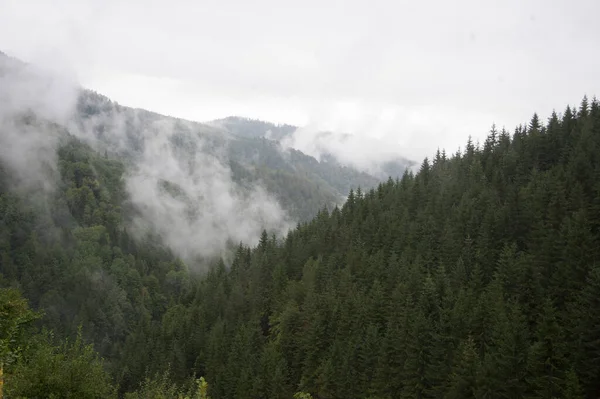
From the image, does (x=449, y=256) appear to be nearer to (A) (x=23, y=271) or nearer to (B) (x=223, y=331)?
(B) (x=223, y=331)

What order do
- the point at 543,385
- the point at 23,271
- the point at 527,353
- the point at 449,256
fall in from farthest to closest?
1. the point at 23,271
2. the point at 449,256
3. the point at 527,353
4. the point at 543,385

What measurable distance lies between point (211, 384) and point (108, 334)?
11132 centimetres

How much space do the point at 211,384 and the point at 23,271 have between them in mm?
145384

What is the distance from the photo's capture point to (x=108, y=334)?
17275 cm

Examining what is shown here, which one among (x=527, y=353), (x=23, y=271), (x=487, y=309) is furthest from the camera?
(x=23, y=271)

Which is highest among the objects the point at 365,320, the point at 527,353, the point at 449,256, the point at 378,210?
the point at 378,210

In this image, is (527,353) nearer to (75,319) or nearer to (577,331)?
(577,331)

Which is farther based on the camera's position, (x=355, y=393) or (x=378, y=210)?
(x=378, y=210)

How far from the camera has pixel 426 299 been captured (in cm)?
6425

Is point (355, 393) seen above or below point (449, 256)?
below

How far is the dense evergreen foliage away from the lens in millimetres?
46031

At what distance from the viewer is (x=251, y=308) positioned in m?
103

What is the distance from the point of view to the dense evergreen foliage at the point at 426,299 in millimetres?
46031

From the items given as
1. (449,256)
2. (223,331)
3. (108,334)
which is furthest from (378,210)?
(108,334)
